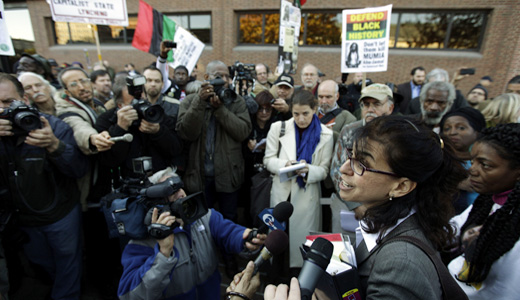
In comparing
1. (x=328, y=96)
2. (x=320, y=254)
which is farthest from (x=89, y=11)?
(x=320, y=254)

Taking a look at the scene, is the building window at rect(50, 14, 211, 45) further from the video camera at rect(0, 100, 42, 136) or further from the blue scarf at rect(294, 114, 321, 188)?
the video camera at rect(0, 100, 42, 136)

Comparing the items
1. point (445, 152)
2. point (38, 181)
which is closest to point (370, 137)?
point (445, 152)

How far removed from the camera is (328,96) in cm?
340

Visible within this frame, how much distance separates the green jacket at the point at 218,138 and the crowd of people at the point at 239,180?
0.01 meters

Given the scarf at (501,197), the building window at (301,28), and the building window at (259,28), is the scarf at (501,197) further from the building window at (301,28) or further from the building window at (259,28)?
the building window at (259,28)

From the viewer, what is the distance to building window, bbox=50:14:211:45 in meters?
13.0

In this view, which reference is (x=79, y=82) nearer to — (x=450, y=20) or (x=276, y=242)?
(x=276, y=242)

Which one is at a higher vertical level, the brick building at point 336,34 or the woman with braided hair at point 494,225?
the brick building at point 336,34

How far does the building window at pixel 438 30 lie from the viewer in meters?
10.4

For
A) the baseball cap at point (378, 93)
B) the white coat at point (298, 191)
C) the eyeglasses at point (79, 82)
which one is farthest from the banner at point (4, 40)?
the baseball cap at point (378, 93)

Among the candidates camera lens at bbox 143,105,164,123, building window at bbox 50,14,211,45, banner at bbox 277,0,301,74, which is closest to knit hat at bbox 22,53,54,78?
camera lens at bbox 143,105,164,123

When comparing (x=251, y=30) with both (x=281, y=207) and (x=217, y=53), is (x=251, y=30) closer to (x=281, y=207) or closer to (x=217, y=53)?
(x=217, y=53)

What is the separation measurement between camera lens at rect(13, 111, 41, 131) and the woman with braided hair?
289 cm

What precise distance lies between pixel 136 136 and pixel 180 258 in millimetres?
1315
